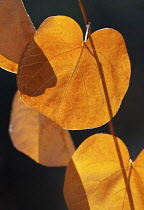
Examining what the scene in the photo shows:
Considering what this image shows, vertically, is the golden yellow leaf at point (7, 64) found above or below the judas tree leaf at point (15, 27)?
→ below

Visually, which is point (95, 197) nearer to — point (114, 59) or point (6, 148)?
point (114, 59)

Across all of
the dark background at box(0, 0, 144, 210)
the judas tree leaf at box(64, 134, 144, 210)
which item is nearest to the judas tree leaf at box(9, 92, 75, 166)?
the judas tree leaf at box(64, 134, 144, 210)

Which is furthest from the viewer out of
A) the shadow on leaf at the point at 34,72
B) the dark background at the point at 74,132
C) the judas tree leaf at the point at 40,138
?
the dark background at the point at 74,132

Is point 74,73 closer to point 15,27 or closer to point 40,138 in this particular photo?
point 15,27

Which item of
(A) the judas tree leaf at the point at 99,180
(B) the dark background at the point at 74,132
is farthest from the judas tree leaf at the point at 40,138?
(B) the dark background at the point at 74,132

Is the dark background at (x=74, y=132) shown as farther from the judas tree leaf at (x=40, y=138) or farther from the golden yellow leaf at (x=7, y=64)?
the golden yellow leaf at (x=7, y=64)

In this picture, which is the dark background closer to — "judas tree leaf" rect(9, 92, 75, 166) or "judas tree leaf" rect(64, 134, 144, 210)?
"judas tree leaf" rect(9, 92, 75, 166)

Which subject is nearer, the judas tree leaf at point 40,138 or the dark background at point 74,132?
the judas tree leaf at point 40,138
